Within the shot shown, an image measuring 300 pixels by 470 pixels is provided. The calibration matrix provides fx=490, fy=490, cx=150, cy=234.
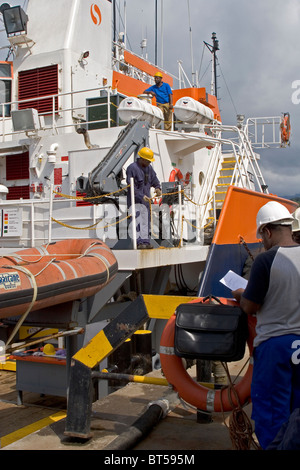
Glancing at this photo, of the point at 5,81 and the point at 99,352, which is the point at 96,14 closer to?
the point at 5,81

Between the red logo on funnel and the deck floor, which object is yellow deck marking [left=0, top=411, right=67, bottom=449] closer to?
the deck floor

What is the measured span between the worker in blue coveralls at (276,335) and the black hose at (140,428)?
0.92 meters

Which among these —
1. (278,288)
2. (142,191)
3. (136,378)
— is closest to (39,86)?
(142,191)

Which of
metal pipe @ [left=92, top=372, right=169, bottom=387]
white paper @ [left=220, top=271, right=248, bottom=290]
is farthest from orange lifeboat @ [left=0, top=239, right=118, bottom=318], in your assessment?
white paper @ [left=220, top=271, right=248, bottom=290]

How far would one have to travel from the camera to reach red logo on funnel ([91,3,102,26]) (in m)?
11.1

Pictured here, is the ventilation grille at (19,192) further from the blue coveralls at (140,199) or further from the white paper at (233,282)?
the white paper at (233,282)

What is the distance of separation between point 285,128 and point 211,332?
925 centimetres

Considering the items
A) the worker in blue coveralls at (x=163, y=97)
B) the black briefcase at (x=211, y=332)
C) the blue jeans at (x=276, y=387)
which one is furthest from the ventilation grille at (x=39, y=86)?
the blue jeans at (x=276, y=387)

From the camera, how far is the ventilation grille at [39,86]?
1023 centimetres

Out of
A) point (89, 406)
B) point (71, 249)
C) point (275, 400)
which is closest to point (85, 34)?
point (71, 249)

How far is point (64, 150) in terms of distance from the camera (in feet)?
28.6

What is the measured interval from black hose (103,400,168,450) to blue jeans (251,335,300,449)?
36.3 inches

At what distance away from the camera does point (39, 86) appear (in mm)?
10430
